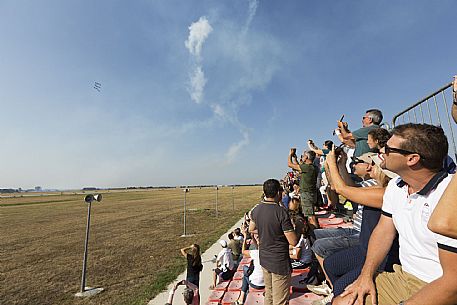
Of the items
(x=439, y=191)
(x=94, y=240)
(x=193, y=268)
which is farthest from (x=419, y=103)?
(x=94, y=240)

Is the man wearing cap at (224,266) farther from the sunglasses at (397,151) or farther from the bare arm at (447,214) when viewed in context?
the bare arm at (447,214)

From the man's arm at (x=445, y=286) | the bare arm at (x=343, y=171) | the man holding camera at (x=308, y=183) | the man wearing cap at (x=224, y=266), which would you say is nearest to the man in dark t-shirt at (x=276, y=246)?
the bare arm at (x=343, y=171)

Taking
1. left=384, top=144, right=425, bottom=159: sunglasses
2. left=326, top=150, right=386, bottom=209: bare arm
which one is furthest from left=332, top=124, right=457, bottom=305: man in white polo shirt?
left=326, top=150, right=386, bottom=209: bare arm

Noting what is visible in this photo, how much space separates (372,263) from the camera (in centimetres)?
187

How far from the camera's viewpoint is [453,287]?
120 cm

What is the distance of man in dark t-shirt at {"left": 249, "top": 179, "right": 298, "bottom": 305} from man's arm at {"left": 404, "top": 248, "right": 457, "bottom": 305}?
2.17 metres

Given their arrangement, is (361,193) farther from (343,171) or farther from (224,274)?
(224,274)

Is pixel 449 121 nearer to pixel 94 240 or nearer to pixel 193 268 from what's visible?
pixel 193 268

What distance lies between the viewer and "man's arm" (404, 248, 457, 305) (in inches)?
46.8

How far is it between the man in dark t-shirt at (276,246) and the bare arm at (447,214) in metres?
2.47

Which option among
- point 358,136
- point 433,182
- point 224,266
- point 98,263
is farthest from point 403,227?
point 98,263

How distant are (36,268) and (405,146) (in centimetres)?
1344

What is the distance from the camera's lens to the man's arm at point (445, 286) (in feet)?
3.90

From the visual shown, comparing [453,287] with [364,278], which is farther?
[364,278]
